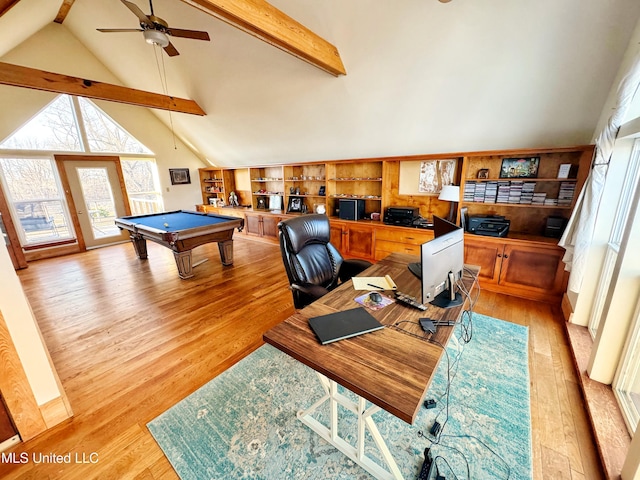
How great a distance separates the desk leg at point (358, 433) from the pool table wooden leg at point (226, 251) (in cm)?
320

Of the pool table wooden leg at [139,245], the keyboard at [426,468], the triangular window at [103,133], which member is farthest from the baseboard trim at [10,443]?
the triangular window at [103,133]

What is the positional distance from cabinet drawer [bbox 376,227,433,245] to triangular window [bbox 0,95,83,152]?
6372 millimetres

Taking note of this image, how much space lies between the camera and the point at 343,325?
128cm

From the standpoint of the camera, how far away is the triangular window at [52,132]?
15.0 ft

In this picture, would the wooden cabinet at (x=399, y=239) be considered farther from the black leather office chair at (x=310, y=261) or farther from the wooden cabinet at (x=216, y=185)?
the wooden cabinet at (x=216, y=185)

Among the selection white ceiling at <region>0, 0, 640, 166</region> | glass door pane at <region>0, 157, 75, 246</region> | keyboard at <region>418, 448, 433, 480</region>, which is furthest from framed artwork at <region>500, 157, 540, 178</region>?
glass door pane at <region>0, 157, 75, 246</region>

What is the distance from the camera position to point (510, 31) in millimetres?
2164

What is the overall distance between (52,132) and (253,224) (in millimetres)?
4165

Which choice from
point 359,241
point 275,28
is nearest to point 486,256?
point 359,241

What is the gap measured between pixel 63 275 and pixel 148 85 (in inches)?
152

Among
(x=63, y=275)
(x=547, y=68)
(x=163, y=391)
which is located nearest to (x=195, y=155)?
(x=63, y=275)

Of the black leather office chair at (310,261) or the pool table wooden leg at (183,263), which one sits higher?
the black leather office chair at (310,261)

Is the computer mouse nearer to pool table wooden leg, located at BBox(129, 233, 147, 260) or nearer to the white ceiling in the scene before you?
the white ceiling

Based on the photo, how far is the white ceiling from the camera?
6.95 feet
